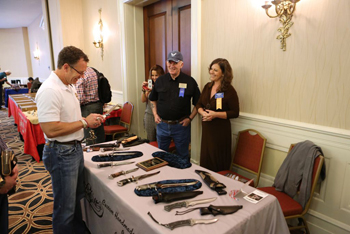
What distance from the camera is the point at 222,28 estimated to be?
8.02 feet

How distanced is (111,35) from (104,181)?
359 cm

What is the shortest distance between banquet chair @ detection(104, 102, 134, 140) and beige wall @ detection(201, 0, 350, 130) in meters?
1.96

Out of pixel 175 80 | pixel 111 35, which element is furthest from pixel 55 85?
pixel 111 35

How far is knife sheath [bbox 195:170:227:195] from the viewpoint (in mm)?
1326

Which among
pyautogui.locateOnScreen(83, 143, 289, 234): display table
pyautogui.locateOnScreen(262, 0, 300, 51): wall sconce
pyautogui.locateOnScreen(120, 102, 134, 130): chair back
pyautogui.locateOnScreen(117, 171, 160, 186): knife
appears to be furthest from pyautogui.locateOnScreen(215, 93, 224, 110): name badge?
pyautogui.locateOnScreen(120, 102, 134, 130): chair back

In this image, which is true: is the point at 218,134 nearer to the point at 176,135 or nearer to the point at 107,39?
the point at 176,135

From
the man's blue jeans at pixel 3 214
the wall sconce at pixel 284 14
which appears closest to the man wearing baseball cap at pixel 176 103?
the wall sconce at pixel 284 14

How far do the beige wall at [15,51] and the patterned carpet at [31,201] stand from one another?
33.5 ft

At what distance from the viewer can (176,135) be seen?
2.61 meters

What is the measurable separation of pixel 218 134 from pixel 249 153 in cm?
37

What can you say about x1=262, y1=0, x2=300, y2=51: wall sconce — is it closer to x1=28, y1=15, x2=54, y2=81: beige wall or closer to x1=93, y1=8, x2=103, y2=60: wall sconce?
x1=93, y1=8, x2=103, y2=60: wall sconce

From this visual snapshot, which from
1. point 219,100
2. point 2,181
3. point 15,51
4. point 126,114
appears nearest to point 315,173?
point 219,100

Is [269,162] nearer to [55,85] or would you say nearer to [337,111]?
[337,111]

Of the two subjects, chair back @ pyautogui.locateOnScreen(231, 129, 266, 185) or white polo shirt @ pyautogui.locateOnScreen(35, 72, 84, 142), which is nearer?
white polo shirt @ pyautogui.locateOnScreen(35, 72, 84, 142)
